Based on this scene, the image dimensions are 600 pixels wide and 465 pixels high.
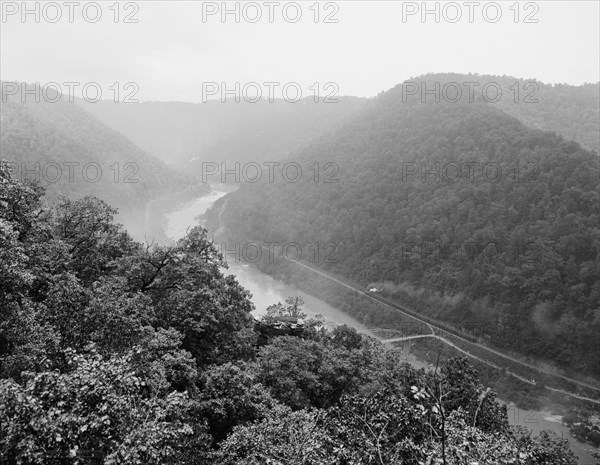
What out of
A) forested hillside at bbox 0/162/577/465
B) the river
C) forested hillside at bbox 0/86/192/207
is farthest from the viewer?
forested hillside at bbox 0/86/192/207

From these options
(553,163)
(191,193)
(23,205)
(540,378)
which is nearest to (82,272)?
(23,205)

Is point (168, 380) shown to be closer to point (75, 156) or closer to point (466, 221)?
point (466, 221)

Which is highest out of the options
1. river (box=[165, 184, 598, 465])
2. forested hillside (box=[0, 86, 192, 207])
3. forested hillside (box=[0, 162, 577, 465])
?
forested hillside (box=[0, 86, 192, 207])

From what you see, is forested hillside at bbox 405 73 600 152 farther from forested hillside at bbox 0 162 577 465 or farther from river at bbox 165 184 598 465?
forested hillside at bbox 0 162 577 465

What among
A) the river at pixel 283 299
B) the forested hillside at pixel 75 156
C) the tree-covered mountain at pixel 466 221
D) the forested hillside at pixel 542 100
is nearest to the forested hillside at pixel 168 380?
the river at pixel 283 299

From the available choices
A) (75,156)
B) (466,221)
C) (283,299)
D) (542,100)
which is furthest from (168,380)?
(542,100)

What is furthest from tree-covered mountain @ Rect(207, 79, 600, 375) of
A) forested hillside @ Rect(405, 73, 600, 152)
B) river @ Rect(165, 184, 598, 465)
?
forested hillside @ Rect(405, 73, 600, 152)

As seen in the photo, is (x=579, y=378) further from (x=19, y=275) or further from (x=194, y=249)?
(x=19, y=275)
